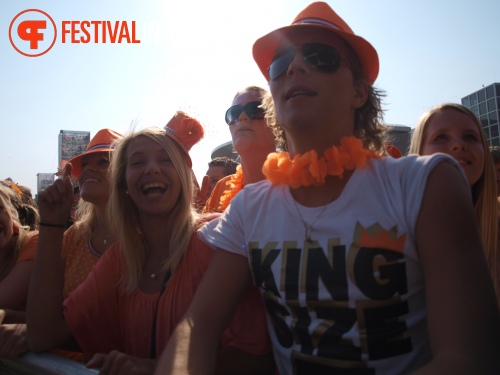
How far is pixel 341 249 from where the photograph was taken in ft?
4.39

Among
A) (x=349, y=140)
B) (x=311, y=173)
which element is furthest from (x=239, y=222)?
(x=349, y=140)

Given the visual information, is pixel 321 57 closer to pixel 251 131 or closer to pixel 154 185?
pixel 154 185

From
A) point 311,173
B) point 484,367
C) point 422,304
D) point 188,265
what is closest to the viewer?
point 484,367

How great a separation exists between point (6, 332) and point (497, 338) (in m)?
2.00

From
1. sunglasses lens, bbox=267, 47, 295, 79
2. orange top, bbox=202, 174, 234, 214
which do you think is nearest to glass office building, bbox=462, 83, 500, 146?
orange top, bbox=202, 174, 234, 214

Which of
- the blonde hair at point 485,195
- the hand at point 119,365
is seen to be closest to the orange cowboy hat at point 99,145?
the hand at point 119,365

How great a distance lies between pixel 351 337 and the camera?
1288mm

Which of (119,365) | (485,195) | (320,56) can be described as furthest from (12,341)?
(485,195)

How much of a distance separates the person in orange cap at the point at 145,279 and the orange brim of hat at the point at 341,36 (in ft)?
2.08

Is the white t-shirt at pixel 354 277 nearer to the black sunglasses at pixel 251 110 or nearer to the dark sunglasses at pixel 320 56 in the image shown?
the dark sunglasses at pixel 320 56

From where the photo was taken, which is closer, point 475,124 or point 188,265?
point 188,265

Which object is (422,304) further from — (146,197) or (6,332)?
(6,332)

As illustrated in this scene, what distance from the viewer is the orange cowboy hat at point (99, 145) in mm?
2878

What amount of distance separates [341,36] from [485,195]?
1.11 m
